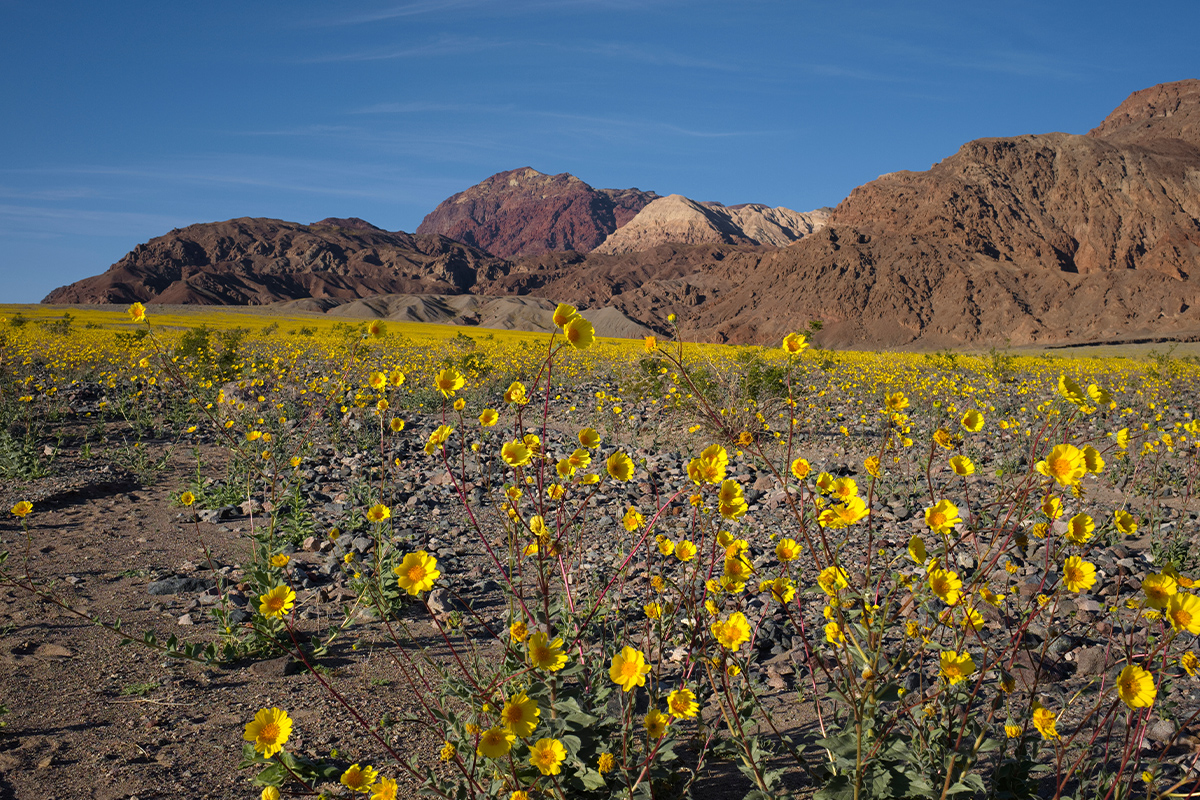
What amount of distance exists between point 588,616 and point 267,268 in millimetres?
134879

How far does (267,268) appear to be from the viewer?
119 m

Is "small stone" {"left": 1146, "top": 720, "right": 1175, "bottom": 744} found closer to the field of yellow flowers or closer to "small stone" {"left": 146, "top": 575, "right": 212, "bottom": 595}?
the field of yellow flowers

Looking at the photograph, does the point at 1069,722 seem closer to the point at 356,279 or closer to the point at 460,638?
the point at 460,638

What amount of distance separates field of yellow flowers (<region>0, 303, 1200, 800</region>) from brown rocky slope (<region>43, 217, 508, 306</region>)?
10739 cm

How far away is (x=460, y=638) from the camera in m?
3.31

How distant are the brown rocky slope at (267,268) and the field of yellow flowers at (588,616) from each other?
352 feet

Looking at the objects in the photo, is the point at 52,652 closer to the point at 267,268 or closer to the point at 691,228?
the point at 267,268

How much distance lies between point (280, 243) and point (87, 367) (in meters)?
130

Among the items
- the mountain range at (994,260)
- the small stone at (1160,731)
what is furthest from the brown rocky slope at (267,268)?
the small stone at (1160,731)

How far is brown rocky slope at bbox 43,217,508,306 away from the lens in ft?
326

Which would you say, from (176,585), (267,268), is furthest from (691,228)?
(176,585)

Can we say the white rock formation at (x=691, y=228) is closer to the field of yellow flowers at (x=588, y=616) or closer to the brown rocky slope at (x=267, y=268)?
the brown rocky slope at (x=267, y=268)

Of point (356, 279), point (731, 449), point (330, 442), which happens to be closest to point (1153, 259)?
point (731, 449)

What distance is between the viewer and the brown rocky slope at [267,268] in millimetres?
99312
